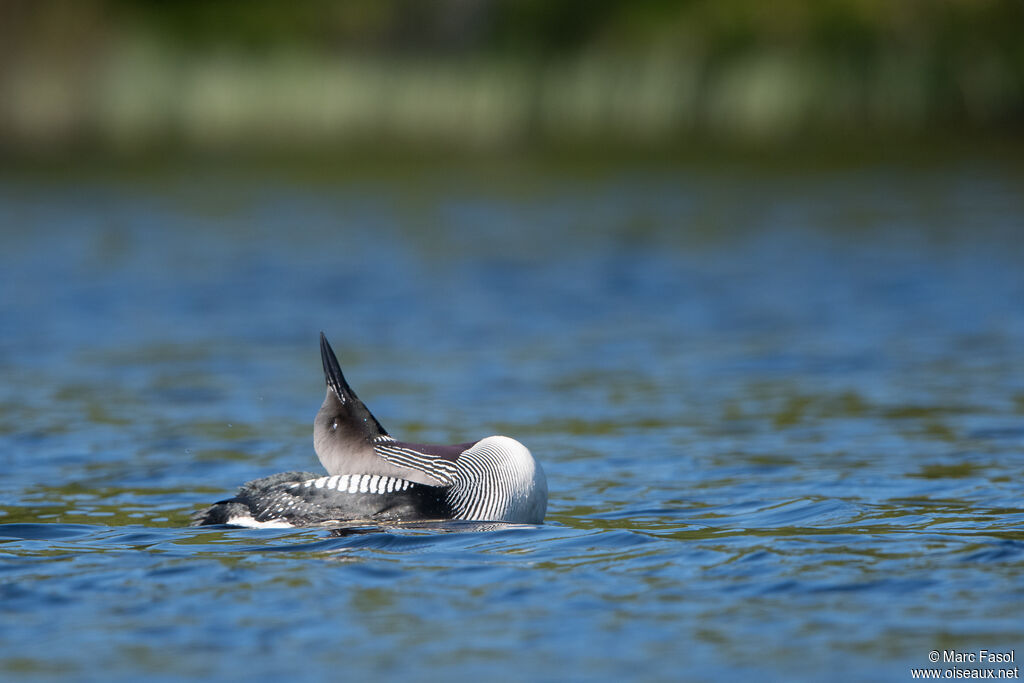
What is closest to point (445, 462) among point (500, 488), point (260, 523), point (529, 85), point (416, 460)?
point (416, 460)

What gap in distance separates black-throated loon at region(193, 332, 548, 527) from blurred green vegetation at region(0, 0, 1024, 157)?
1478 cm

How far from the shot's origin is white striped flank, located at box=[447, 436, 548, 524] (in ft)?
18.0

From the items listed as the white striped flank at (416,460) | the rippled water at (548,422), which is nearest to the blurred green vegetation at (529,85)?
the rippled water at (548,422)

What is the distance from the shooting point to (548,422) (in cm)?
791

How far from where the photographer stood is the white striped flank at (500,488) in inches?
216

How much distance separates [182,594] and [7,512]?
5.54 ft

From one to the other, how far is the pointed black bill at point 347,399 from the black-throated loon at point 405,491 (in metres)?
0.04

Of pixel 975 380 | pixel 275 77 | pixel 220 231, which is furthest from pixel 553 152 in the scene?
pixel 975 380

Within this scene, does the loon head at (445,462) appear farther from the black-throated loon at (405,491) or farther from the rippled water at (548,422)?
the rippled water at (548,422)

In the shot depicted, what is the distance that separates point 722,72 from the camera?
67.8ft

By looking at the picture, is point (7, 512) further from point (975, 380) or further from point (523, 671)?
point (975, 380)

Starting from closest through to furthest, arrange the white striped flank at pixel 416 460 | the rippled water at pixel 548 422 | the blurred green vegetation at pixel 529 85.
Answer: the rippled water at pixel 548 422 < the white striped flank at pixel 416 460 < the blurred green vegetation at pixel 529 85

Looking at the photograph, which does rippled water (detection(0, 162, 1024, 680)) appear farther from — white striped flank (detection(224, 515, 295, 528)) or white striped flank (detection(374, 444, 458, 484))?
white striped flank (detection(374, 444, 458, 484))

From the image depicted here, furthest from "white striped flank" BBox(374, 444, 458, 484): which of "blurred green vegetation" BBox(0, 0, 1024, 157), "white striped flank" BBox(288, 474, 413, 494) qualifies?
"blurred green vegetation" BBox(0, 0, 1024, 157)
